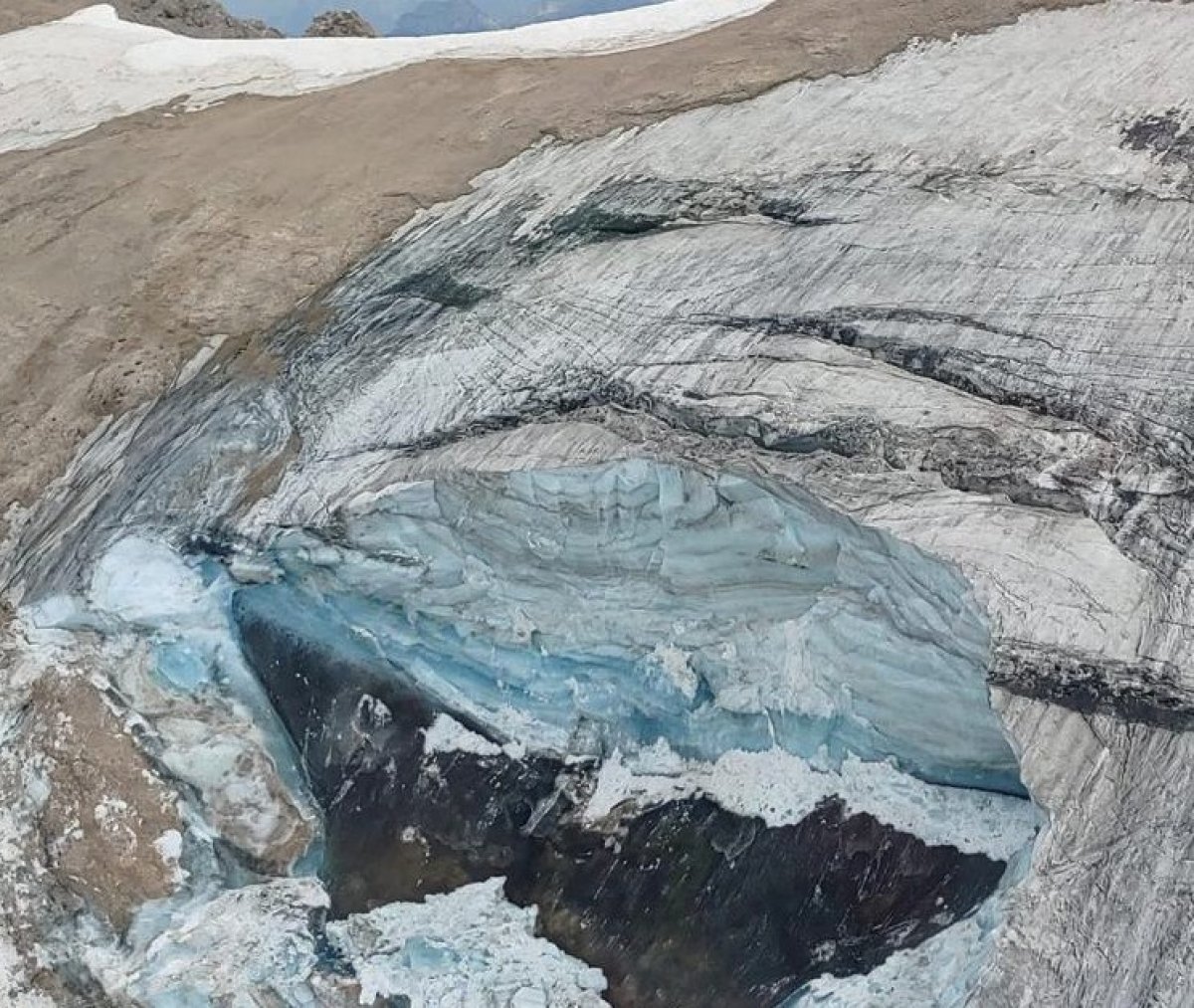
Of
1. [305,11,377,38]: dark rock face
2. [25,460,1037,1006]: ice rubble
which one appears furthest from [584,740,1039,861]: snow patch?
[305,11,377,38]: dark rock face

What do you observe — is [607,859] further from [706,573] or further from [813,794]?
[706,573]

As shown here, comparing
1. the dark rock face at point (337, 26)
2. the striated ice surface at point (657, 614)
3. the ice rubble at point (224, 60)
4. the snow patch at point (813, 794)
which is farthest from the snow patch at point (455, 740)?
the dark rock face at point (337, 26)

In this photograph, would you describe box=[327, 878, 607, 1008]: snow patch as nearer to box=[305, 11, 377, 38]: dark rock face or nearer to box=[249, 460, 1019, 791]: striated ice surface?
box=[249, 460, 1019, 791]: striated ice surface

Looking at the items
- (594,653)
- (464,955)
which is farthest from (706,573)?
(464,955)

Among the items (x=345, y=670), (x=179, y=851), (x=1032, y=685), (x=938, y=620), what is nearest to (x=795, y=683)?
(x=938, y=620)

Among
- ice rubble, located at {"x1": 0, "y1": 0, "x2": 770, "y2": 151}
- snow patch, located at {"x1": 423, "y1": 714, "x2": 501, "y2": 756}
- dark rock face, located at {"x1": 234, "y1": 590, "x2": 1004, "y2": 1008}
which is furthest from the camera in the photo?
ice rubble, located at {"x1": 0, "y1": 0, "x2": 770, "y2": 151}

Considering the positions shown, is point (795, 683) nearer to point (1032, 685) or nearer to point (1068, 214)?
point (1032, 685)
